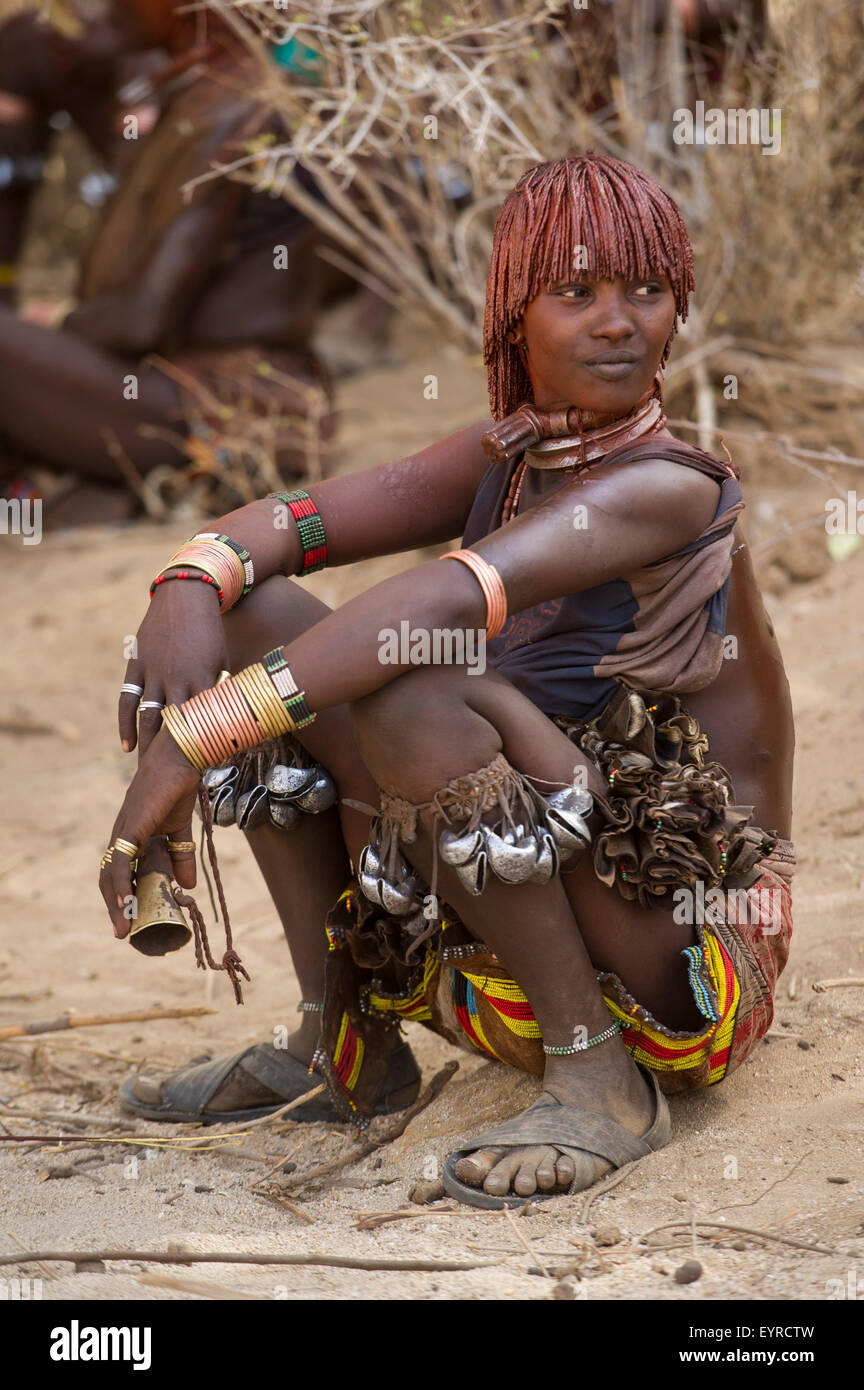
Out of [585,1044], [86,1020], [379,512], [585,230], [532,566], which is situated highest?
[585,230]

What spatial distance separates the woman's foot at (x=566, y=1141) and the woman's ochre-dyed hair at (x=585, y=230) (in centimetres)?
102

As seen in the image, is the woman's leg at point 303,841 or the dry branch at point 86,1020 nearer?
the woman's leg at point 303,841

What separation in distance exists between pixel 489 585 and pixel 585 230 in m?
0.47

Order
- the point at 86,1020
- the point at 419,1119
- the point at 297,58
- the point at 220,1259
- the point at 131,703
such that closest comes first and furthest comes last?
1. the point at 220,1259
2. the point at 131,703
3. the point at 419,1119
4. the point at 86,1020
5. the point at 297,58

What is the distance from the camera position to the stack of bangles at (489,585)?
6.02 feet

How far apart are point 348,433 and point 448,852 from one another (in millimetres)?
4461

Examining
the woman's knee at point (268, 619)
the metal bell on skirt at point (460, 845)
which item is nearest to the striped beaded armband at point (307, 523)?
the woman's knee at point (268, 619)

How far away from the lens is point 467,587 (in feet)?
5.99

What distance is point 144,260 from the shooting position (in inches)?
213

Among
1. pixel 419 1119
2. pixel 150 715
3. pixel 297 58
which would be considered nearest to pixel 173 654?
pixel 150 715

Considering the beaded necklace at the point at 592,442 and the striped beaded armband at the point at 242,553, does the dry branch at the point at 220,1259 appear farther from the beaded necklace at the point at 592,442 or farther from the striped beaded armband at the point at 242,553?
the beaded necklace at the point at 592,442

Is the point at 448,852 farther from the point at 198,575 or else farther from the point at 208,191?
the point at 208,191

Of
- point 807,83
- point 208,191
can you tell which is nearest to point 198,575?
point 807,83

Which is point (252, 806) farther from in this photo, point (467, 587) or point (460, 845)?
point (467, 587)
